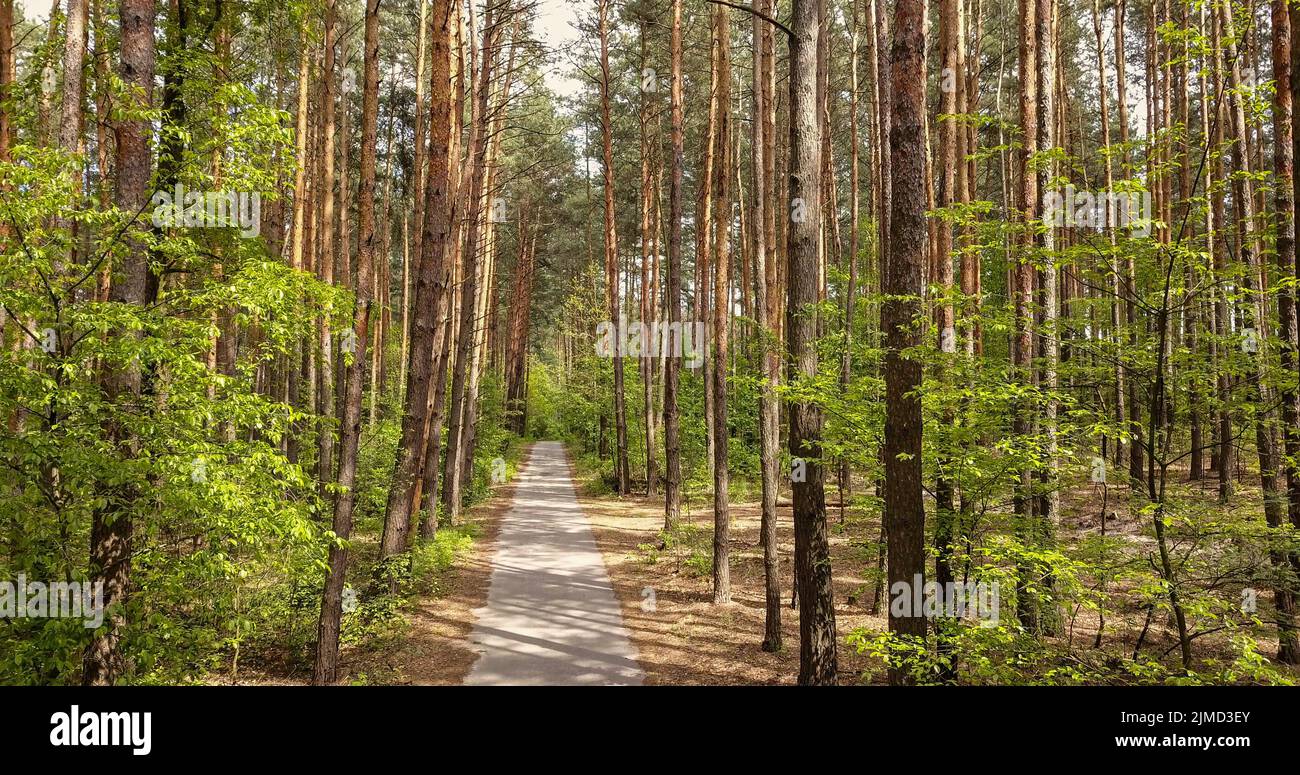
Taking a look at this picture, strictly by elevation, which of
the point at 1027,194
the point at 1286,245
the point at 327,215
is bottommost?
the point at 1286,245

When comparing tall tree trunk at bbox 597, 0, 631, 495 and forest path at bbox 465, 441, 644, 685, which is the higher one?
tall tree trunk at bbox 597, 0, 631, 495

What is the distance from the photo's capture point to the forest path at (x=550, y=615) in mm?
7391

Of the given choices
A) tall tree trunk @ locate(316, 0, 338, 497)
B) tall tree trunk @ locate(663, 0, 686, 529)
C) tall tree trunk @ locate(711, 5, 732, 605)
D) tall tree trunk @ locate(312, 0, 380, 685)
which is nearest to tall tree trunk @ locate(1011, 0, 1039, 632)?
tall tree trunk @ locate(711, 5, 732, 605)

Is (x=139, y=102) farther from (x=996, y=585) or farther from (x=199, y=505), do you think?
(x=996, y=585)

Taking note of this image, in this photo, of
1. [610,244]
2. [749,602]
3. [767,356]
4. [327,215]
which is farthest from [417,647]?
[610,244]

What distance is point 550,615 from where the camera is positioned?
31.1 ft

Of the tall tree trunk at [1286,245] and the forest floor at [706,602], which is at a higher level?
the tall tree trunk at [1286,245]

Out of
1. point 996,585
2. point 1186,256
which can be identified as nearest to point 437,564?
point 996,585

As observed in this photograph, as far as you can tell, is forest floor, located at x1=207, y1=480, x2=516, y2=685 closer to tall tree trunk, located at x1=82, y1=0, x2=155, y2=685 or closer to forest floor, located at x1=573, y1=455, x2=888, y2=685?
tall tree trunk, located at x1=82, y1=0, x2=155, y2=685

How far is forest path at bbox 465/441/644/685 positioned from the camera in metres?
7.39

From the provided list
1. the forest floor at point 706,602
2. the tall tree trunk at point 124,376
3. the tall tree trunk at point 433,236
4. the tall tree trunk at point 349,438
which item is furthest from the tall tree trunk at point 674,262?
the tall tree trunk at point 124,376

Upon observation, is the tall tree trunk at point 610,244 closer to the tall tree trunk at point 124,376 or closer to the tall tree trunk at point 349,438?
the tall tree trunk at point 349,438

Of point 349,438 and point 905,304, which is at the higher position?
point 905,304

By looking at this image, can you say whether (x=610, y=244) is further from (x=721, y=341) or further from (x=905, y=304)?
(x=905, y=304)
